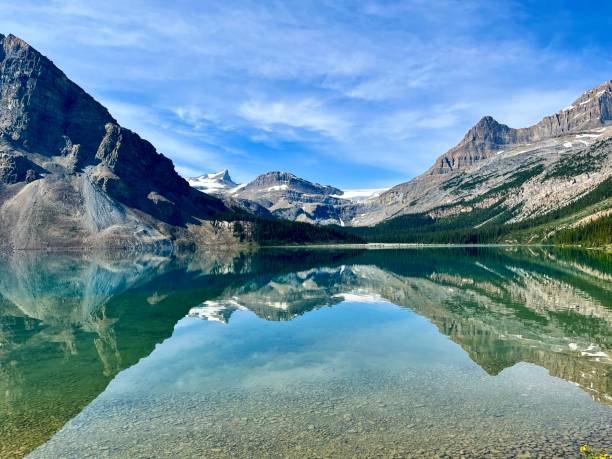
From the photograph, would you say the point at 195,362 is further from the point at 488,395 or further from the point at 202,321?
the point at 488,395

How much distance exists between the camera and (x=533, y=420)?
20750mm

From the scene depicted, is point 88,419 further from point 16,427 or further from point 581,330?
point 581,330

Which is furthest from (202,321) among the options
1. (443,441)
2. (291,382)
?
(443,441)

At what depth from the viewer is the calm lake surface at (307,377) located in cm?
1891

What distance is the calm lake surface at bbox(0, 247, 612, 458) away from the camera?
18906 mm

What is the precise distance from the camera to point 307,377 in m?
27.7

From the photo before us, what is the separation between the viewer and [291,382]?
26.8 metres

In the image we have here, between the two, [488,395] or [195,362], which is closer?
[488,395]

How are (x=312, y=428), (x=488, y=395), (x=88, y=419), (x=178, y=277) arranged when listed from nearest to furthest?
(x=312, y=428)
(x=88, y=419)
(x=488, y=395)
(x=178, y=277)

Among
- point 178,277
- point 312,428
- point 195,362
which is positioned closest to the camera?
point 312,428

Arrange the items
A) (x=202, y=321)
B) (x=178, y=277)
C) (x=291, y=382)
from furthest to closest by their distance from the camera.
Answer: (x=178, y=277)
(x=202, y=321)
(x=291, y=382)

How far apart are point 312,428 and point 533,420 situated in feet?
34.1

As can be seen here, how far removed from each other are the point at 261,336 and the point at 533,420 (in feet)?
80.7

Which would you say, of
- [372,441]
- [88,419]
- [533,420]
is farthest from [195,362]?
[533,420]
